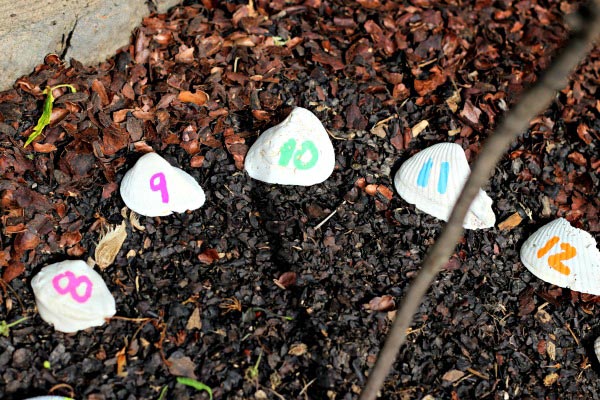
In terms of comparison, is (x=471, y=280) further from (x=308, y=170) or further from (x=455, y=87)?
(x=455, y=87)

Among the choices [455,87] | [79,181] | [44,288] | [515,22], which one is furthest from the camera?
[515,22]

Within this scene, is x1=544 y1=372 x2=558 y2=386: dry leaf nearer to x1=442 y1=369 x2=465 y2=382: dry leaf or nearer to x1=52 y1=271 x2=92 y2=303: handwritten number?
x1=442 y1=369 x2=465 y2=382: dry leaf

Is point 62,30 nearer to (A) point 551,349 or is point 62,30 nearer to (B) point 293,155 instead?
(B) point 293,155

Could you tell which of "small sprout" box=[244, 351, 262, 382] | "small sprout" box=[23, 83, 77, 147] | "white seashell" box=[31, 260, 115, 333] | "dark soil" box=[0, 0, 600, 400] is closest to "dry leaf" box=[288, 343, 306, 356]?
"dark soil" box=[0, 0, 600, 400]

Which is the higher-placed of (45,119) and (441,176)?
(45,119)

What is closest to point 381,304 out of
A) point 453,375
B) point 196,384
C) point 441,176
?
point 453,375

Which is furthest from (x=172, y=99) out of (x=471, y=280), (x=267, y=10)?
(x=471, y=280)

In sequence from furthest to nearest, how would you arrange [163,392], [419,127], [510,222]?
[419,127] < [510,222] < [163,392]
